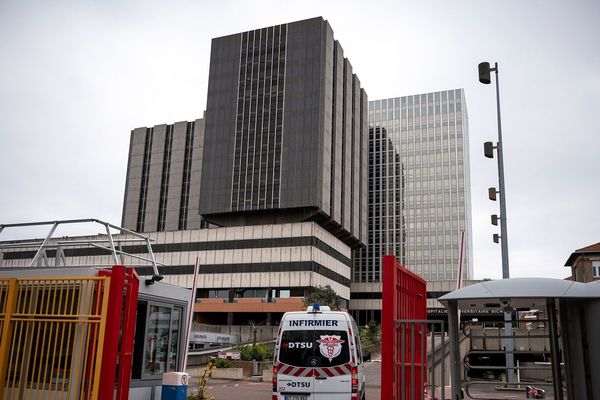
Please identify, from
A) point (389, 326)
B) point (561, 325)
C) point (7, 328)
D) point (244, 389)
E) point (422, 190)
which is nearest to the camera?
point (561, 325)

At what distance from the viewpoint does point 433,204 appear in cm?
12750

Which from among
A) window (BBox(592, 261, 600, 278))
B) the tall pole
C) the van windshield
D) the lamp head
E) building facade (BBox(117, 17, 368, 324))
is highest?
building facade (BBox(117, 17, 368, 324))

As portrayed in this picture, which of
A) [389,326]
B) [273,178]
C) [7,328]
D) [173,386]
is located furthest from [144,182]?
[389,326]

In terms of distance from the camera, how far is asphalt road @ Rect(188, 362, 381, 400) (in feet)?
66.6

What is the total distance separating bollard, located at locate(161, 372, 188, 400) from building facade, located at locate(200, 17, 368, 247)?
6242cm

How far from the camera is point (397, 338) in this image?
7945mm

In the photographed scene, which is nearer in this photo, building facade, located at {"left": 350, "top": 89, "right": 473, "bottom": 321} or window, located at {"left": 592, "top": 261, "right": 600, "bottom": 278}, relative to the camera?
window, located at {"left": 592, "top": 261, "right": 600, "bottom": 278}

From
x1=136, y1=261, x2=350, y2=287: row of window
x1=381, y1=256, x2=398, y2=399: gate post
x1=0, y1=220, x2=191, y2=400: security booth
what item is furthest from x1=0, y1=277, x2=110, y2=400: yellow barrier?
x1=136, y1=261, x2=350, y2=287: row of window

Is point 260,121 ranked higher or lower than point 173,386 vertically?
higher

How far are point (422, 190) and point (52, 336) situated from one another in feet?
405

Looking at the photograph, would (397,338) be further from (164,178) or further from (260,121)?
(164,178)

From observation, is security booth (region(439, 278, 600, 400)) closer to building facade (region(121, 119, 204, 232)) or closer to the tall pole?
the tall pole

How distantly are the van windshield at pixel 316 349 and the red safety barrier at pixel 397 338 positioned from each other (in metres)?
3.12

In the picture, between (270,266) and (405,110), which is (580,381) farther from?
(405,110)
